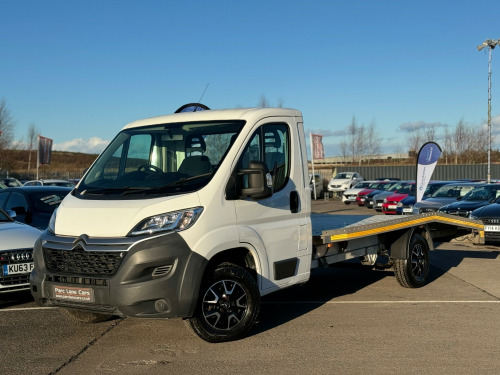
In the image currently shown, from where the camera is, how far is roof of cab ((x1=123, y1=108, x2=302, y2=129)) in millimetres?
6398

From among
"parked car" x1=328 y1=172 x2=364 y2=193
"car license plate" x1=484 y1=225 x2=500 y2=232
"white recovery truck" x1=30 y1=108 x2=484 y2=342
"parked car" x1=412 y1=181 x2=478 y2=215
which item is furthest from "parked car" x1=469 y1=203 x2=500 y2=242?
"parked car" x1=328 y1=172 x2=364 y2=193

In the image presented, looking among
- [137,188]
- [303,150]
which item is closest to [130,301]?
[137,188]

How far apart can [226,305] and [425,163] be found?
1169cm

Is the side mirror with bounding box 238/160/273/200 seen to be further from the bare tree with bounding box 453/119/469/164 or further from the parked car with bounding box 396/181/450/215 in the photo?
the bare tree with bounding box 453/119/469/164

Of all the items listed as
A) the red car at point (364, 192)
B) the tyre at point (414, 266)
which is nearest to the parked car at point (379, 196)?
the red car at point (364, 192)

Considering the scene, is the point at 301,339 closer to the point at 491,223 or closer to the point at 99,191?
the point at 99,191

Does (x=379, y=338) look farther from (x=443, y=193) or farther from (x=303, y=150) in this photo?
(x=443, y=193)

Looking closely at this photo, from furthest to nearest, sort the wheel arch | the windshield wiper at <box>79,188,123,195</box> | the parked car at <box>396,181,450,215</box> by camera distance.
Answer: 1. the parked car at <box>396,181,450,215</box>
2. the wheel arch
3. the windshield wiper at <box>79,188,123,195</box>

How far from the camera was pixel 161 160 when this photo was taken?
20.7ft

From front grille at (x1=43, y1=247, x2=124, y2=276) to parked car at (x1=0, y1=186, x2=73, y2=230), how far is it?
4915 mm

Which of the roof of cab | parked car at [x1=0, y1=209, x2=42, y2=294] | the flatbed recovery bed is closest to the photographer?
the roof of cab

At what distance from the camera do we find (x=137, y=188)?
19.3ft

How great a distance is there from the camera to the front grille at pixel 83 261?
5.39 metres

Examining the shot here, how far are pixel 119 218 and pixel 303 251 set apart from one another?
222 centimetres
